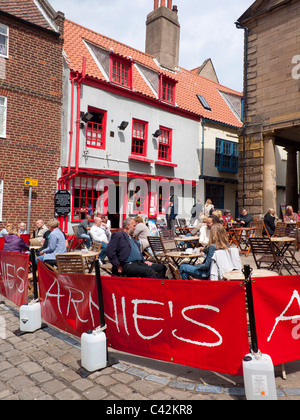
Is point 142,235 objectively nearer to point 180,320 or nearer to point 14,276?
point 14,276

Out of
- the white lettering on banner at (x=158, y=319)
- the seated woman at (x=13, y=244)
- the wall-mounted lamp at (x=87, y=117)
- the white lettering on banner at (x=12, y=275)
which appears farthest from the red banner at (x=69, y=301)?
the wall-mounted lamp at (x=87, y=117)

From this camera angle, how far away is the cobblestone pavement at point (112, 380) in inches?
121

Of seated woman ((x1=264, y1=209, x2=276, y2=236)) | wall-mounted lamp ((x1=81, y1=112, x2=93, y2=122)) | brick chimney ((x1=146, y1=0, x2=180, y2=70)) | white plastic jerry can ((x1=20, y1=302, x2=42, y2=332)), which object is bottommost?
white plastic jerry can ((x1=20, y1=302, x2=42, y2=332))

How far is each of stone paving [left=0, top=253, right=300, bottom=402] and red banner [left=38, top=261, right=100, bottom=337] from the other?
376 mm

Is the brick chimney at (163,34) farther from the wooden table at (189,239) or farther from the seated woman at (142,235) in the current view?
the seated woman at (142,235)

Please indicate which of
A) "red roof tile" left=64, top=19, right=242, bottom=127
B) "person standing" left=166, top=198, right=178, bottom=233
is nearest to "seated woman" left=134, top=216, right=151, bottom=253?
"person standing" left=166, top=198, right=178, bottom=233

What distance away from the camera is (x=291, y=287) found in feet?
10.3

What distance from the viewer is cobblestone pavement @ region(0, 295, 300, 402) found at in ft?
10.1

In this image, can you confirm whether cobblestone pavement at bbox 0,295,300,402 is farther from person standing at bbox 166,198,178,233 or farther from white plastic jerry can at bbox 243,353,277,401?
person standing at bbox 166,198,178,233

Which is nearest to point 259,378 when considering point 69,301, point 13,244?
point 69,301

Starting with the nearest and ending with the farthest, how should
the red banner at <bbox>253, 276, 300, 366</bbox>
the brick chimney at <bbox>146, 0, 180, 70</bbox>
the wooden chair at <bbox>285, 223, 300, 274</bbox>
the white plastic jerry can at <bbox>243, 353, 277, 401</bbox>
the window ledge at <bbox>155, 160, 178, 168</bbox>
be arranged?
the white plastic jerry can at <bbox>243, 353, 277, 401</bbox> < the red banner at <bbox>253, 276, 300, 366</bbox> < the wooden chair at <bbox>285, 223, 300, 274</bbox> < the window ledge at <bbox>155, 160, 178, 168</bbox> < the brick chimney at <bbox>146, 0, 180, 70</bbox>

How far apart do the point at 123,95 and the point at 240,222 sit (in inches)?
362
